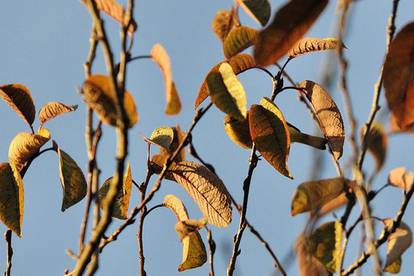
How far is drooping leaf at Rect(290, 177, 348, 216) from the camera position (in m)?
1.31

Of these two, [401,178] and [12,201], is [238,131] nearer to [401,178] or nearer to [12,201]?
[401,178]

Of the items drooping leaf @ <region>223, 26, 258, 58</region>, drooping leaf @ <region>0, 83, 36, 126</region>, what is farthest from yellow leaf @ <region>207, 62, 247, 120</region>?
drooping leaf @ <region>0, 83, 36, 126</region>

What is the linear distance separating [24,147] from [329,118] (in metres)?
0.67

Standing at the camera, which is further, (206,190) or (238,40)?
(206,190)

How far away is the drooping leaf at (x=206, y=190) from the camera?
1688mm

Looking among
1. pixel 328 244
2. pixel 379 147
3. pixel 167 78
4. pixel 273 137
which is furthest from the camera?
pixel 273 137

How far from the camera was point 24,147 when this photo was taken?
1787 mm

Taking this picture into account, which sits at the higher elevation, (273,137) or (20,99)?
(20,99)

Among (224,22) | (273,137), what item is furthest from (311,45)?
(273,137)

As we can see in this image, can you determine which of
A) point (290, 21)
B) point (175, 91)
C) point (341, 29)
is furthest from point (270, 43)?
point (341, 29)

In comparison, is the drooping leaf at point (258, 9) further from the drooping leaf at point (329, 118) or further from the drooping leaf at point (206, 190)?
the drooping leaf at point (206, 190)

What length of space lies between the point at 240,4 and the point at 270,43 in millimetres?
401

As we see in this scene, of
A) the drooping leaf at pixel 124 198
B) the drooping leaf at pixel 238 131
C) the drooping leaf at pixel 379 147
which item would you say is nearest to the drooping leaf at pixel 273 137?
the drooping leaf at pixel 238 131

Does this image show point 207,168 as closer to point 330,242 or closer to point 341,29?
point 330,242
